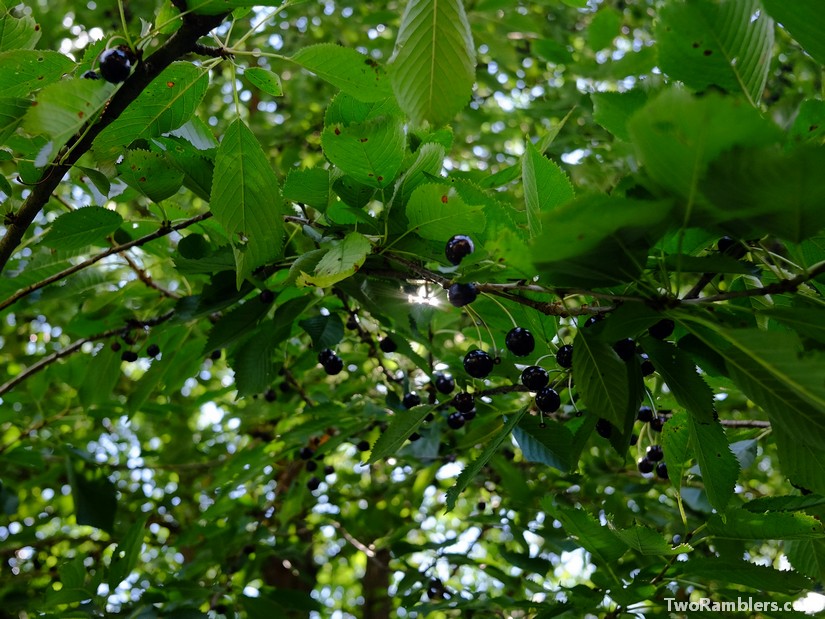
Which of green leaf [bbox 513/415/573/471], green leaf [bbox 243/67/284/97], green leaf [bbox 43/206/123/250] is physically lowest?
green leaf [bbox 513/415/573/471]

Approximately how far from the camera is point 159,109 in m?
1.47

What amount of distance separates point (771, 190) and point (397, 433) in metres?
1.15

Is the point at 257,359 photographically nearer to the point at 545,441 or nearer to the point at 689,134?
the point at 545,441

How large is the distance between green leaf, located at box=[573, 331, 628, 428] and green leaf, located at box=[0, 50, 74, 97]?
3.76 feet

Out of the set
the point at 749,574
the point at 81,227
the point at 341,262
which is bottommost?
the point at 749,574

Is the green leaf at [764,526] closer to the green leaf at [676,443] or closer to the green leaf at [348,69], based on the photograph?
the green leaf at [676,443]

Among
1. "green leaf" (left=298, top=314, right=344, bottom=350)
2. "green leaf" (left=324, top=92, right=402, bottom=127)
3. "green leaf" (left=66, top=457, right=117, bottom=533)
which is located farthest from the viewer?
"green leaf" (left=66, top=457, right=117, bottom=533)

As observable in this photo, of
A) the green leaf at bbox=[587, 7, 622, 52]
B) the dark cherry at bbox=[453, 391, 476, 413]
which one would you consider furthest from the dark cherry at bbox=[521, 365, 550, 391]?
the green leaf at bbox=[587, 7, 622, 52]

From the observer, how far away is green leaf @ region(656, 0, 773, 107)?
99cm

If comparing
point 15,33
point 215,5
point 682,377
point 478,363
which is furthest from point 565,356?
point 15,33

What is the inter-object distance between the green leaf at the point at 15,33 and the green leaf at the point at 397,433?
1.25m

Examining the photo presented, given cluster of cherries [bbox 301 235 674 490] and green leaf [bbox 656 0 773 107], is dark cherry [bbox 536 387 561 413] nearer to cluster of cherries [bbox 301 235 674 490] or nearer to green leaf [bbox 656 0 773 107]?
cluster of cherries [bbox 301 235 674 490]

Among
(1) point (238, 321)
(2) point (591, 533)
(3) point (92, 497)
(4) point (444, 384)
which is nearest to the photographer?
(2) point (591, 533)

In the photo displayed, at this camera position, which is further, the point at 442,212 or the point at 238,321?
the point at 238,321
